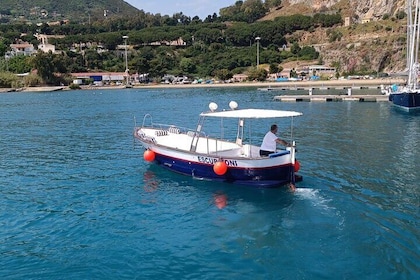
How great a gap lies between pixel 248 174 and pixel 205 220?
424 cm

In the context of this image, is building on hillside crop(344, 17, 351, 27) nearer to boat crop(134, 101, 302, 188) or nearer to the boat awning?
boat crop(134, 101, 302, 188)

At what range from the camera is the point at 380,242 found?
14375 millimetres

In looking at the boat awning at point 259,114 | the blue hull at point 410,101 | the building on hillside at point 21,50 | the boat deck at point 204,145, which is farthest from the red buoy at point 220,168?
the building on hillside at point 21,50

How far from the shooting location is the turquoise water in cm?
1310

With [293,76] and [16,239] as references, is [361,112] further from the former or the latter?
[293,76]

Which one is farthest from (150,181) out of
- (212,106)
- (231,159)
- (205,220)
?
(205,220)

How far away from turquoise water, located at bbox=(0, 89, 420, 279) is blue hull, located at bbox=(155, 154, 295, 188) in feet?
1.31

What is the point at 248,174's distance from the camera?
20172 mm

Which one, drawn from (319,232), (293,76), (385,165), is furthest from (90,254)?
(293,76)

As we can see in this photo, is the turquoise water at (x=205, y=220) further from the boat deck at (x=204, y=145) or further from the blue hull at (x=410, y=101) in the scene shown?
the blue hull at (x=410, y=101)

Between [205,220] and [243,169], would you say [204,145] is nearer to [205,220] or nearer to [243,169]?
[243,169]

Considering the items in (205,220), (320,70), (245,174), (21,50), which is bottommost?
(205,220)

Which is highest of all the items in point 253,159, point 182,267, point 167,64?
point 167,64

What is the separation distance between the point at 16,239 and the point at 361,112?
154 feet
